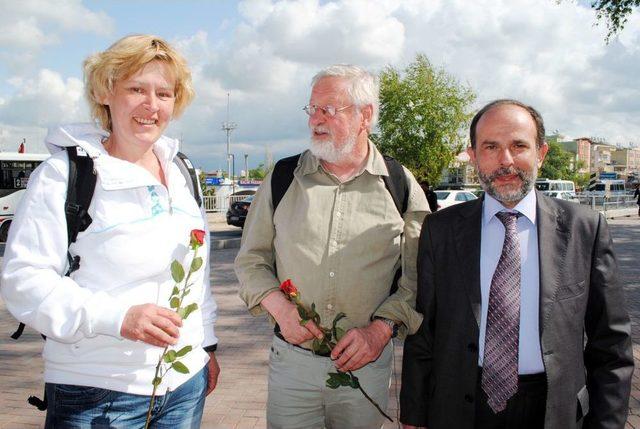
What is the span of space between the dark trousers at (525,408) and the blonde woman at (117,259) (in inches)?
44.4

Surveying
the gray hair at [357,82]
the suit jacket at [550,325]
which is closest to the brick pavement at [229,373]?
the suit jacket at [550,325]

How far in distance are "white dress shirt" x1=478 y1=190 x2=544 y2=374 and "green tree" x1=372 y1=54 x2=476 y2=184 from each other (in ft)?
102

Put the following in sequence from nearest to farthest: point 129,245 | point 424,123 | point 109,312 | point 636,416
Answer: point 109,312 → point 129,245 → point 636,416 → point 424,123

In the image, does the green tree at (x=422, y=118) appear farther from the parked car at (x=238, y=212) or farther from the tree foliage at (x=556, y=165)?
the tree foliage at (x=556, y=165)

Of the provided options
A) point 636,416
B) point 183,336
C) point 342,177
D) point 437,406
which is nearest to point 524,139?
point 342,177

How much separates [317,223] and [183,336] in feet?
2.41

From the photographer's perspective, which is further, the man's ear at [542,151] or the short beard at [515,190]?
the man's ear at [542,151]

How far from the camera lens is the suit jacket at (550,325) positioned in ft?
6.49

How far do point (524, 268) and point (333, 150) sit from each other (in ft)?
3.02

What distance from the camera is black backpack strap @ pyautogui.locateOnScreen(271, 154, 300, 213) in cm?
236

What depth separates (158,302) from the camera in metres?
1.74

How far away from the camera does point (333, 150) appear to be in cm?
230

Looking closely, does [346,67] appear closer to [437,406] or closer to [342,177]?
[342,177]

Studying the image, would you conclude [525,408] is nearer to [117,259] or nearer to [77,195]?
[117,259]
